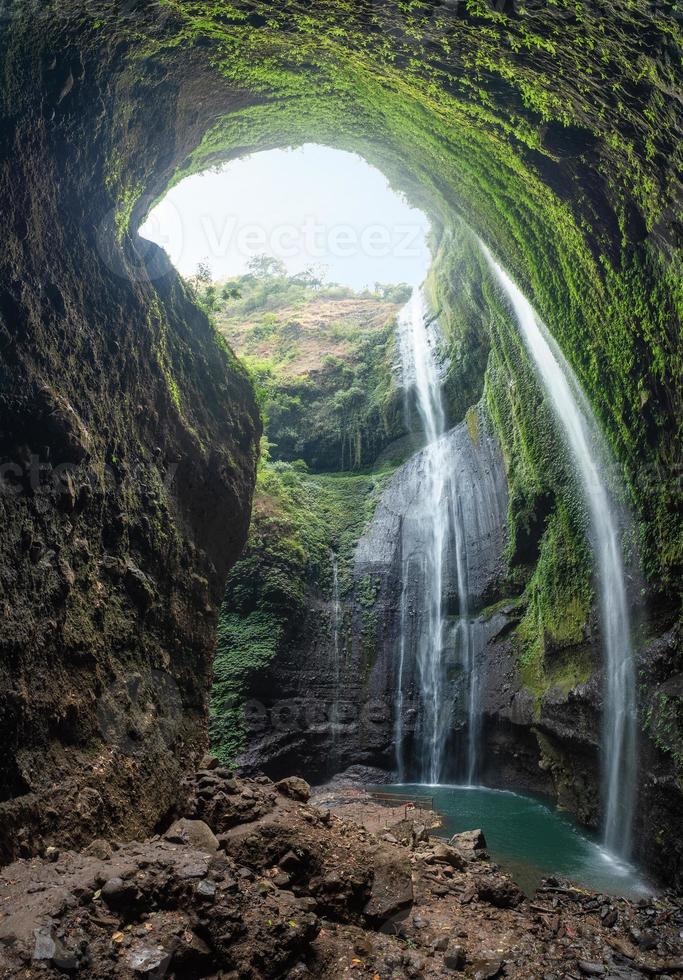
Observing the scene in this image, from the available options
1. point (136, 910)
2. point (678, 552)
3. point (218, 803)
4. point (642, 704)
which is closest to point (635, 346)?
point (678, 552)

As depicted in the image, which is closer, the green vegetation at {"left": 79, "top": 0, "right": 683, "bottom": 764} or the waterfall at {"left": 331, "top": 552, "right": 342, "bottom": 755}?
the green vegetation at {"left": 79, "top": 0, "right": 683, "bottom": 764}

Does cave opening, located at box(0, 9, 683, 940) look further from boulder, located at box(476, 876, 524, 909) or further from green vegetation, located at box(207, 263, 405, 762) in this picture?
boulder, located at box(476, 876, 524, 909)

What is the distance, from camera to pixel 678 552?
7250 millimetres

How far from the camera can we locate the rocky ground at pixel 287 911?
318 cm

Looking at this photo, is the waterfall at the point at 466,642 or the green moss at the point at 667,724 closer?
the green moss at the point at 667,724

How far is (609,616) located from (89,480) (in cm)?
797

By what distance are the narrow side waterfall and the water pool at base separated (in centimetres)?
139

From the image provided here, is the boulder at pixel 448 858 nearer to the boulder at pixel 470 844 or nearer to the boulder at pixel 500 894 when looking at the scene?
the boulder at pixel 470 844

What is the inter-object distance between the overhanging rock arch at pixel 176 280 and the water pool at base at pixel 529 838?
385cm

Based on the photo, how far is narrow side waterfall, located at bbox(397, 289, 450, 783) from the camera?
14273 mm

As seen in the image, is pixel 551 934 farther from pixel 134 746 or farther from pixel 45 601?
pixel 45 601

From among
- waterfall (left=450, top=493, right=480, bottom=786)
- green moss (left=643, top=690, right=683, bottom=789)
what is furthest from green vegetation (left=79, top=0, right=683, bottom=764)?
waterfall (left=450, top=493, right=480, bottom=786)

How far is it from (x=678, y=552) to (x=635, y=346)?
8.41 feet

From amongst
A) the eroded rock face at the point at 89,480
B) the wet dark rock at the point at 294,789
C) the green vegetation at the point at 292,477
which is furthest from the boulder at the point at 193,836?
the green vegetation at the point at 292,477
